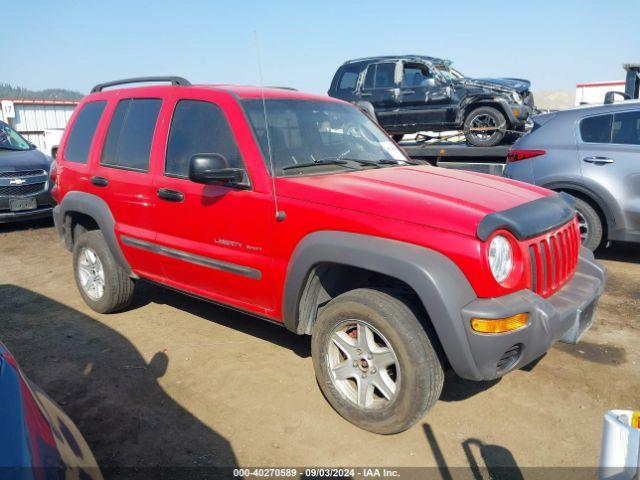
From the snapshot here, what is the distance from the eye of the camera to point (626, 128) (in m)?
5.84

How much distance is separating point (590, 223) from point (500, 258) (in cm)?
387

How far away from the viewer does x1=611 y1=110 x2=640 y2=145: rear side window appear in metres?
5.77

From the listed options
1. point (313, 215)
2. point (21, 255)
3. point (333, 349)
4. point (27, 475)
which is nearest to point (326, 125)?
point (313, 215)

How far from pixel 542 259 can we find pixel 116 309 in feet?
12.0

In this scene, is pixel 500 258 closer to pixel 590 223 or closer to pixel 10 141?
pixel 590 223

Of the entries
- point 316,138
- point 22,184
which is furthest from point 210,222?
point 22,184

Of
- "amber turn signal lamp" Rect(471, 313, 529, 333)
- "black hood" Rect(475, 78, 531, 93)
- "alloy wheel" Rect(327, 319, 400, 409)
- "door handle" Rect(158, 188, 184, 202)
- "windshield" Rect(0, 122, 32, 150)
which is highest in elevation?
"black hood" Rect(475, 78, 531, 93)

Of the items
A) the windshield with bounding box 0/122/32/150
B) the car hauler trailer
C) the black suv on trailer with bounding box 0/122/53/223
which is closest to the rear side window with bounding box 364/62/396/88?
the car hauler trailer

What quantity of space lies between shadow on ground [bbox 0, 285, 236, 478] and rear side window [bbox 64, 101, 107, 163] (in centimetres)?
144

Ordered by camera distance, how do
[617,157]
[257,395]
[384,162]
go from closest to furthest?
1. [257,395]
2. [384,162]
3. [617,157]

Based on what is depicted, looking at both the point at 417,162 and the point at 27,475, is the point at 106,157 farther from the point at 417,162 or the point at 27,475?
the point at 27,475

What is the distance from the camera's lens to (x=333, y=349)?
316cm

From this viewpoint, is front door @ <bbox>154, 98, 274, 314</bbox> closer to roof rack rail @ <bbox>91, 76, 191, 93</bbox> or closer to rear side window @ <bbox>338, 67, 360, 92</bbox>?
roof rack rail @ <bbox>91, 76, 191, 93</bbox>

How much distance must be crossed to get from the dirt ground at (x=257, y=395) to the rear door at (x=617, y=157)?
117 centimetres
